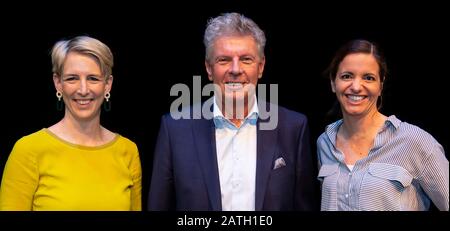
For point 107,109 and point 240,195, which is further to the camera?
point 107,109

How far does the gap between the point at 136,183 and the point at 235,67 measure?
38.0 inches

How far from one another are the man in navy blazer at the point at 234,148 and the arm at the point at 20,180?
0.69 m

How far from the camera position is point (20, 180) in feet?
13.1

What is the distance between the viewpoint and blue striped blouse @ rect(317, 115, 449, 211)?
402 cm

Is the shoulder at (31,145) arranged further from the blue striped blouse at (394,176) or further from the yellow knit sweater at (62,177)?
Result: the blue striped blouse at (394,176)

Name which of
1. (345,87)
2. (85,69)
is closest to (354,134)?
(345,87)

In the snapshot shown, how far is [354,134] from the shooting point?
4234 mm

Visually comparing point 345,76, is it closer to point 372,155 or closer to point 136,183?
point 372,155

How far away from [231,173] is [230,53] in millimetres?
699

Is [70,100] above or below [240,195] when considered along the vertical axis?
above

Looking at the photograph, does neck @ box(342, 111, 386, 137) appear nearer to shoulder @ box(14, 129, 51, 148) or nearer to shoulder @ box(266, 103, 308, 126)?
shoulder @ box(266, 103, 308, 126)

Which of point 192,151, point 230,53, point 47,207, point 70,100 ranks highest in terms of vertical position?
point 230,53

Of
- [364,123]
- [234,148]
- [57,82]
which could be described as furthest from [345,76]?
[57,82]

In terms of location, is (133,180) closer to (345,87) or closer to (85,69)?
(85,69)
